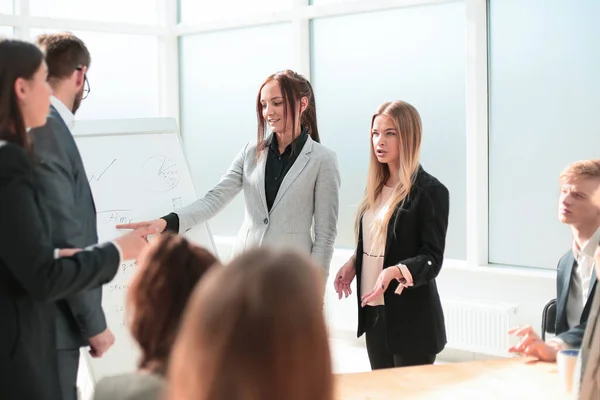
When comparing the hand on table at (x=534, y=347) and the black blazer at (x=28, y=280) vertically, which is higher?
the black blazer at (x=28, y=280)

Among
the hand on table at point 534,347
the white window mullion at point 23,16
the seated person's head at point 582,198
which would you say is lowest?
the hand on table at point 534,347

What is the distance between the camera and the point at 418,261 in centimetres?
291

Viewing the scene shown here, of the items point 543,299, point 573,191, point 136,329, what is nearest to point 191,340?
point 136,329

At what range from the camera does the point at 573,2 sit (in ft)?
15.0

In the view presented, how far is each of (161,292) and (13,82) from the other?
0.72 meters

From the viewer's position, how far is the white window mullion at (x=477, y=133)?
4914 mm

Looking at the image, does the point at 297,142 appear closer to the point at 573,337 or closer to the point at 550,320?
the point at 550,320

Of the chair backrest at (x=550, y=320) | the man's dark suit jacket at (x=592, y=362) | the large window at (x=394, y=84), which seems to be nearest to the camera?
the man's dark suit jacket at (x=592, y=362)

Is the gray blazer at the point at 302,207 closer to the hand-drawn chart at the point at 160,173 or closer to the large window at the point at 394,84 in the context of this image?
the hand-drawn chart at the point at 160,173

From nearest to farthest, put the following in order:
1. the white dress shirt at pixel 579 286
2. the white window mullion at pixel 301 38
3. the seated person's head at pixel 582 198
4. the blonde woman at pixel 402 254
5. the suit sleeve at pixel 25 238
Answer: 1. the suit sleeve at pixel 25 238
2. the white dress shirt at pixel 579 286
3. the seated person's head at pixel 582 198
4. the blonde woman at pixel 402 254
5. the white window mullion at pixel 301 38

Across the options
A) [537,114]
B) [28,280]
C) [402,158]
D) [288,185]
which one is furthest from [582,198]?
[537,114]

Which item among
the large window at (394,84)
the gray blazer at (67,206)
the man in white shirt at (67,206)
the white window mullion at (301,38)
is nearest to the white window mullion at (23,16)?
the white window mullion at (301,38)

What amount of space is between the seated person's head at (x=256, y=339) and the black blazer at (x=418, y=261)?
6.82ft

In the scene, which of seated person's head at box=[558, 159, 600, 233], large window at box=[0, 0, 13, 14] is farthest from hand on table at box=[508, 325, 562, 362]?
large window at box=[0, 0, 13, 14]
